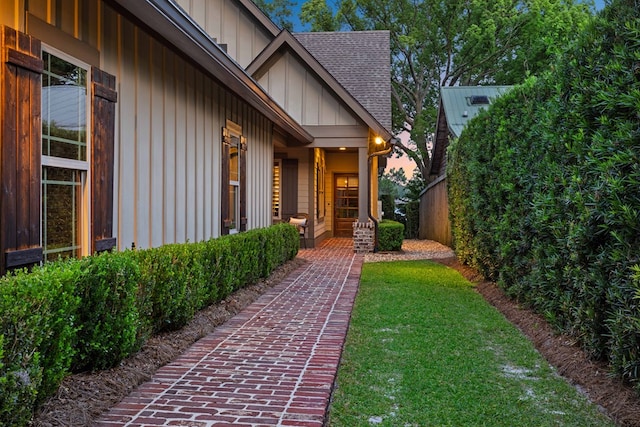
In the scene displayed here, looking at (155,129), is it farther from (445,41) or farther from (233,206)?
(445,41)

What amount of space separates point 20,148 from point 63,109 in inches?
28.3

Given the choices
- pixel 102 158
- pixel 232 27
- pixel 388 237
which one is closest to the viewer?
pixel 102 158

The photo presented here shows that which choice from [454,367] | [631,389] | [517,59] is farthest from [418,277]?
[517,59]

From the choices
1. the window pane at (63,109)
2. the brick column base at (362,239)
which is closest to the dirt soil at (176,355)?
the window pane at (63,109)

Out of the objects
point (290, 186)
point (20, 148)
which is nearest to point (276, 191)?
point (290, 186)

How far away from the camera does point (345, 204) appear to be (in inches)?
769

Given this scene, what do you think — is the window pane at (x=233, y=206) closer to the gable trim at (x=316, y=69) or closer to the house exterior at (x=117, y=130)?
the house exterior at (x=117, y=130)

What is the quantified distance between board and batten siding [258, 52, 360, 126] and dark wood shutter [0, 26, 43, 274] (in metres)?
10.7

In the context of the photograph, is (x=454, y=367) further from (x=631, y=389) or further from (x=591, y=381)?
(x=631, y=389)

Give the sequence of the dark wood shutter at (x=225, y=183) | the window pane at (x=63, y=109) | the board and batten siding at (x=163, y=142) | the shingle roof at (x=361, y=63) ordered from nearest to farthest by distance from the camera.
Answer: the window pane at (x=63, y=109), the board and batten siding at (x=163, y=142), the dark wood shutter at (x=225, y=183), the shingle roof at (x=361, y=63)

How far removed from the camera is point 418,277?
31.9 ft

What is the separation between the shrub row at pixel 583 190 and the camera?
358 cm

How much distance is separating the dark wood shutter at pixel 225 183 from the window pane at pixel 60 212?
3.58 m

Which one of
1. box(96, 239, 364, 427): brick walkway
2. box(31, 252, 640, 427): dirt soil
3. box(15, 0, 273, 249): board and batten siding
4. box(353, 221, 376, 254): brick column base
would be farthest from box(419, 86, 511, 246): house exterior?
box(31, 252, 640, 427): dirt soil
